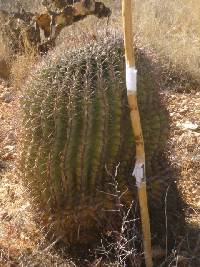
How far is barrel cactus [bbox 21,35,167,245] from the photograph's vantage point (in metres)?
2.37

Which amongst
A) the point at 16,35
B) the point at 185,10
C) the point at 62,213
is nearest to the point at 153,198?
the point at 62,213

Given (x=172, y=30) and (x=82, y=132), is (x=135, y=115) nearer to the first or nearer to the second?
(x=82, y=132)

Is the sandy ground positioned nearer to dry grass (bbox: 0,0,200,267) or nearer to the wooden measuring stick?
dry grass (bbox: 0,0,200,267)

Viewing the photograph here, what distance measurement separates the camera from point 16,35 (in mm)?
5883

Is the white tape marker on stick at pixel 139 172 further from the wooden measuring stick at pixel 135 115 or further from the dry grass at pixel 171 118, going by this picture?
the dry grass at pixel 171 118

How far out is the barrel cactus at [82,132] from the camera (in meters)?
2.37

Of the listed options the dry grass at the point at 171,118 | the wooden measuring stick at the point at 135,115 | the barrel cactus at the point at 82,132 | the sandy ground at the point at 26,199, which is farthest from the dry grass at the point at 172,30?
the wooden measuring stick at the point at 135,115

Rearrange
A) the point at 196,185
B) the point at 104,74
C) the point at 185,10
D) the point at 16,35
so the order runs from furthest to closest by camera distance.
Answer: the point at 185,10 → the point at 16,35 → the point at 196,185 → the point at 104,74

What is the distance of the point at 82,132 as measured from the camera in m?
2.37

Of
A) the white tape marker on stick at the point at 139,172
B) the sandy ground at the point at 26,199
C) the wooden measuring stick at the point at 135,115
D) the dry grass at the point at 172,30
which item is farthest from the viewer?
the dry grass at the point at 172,30

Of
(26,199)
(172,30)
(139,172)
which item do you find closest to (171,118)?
(139,172)

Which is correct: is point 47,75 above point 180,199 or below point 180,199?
above

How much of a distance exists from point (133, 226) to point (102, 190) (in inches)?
8.2

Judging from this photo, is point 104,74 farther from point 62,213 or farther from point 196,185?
point 196,185
